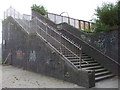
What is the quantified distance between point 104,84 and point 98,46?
3.34 meters

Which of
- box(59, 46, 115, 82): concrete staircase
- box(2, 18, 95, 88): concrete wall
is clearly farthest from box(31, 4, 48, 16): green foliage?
box(59, 46, 115, 82): concrete staircase

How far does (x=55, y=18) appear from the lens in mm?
15898

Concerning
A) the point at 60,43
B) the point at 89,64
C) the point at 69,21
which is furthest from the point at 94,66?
the point at 69,21

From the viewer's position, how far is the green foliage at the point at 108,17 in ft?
31.9

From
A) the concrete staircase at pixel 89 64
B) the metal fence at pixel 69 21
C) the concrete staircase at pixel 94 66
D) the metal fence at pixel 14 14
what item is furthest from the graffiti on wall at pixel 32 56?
the metal fence at pixel 69 21

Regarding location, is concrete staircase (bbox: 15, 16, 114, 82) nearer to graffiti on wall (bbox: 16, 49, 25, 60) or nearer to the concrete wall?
the concrete wall

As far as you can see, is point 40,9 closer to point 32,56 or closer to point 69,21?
point 69,21

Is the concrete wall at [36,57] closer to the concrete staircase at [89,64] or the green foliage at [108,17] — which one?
the concrete staircase at [89,64]

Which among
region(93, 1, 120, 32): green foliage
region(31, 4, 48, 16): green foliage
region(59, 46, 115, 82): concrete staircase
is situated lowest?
region(59, 46, 115, 82): concrete staircase

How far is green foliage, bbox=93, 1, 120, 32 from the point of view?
9.73m

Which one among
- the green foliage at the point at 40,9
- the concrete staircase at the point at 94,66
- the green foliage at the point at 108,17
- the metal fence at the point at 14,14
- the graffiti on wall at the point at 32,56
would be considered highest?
the green foliage at the point at 40,9

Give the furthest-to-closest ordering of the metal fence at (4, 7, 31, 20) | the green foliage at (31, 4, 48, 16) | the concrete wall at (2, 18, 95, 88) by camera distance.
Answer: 1. the green foliage at (31, 4, 48, 16)
2. the metal fence at (4, 7, 31, 20)
3. the concrete wall at (2, 18, 95, 88)

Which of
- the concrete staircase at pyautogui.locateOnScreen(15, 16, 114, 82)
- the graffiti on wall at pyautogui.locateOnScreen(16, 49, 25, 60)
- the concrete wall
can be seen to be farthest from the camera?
the graffiti on wall at pyautogui.locateOnScreen(16, 49, 25, 60)

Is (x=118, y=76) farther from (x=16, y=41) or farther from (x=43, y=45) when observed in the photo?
(x=16, y=41)
